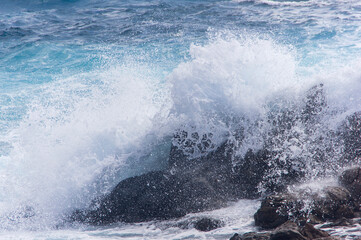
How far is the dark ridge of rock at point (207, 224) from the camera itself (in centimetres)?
363

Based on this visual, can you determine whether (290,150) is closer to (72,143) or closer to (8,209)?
(72,143)

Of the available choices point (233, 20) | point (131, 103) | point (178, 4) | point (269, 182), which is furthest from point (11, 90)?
point (178, 4)

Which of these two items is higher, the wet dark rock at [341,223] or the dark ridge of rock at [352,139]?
the dark ridge of rock at [352,139]

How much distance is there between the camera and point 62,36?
12344 millimetres

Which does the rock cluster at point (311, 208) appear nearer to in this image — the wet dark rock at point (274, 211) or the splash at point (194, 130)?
the wet dark rock at point (274, 211)

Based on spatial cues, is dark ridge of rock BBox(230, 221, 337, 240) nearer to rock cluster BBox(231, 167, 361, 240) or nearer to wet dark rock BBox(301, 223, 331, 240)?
wet dark rock BBox(301, 223, 331, 240)

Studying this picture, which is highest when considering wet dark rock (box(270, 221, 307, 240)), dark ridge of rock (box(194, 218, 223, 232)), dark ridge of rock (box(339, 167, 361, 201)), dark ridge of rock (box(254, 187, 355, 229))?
wet dark rock (box(270, 221, 307, 240))

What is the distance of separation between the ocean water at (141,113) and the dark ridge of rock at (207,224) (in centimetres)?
7

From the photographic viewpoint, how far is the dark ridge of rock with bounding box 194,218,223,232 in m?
3.63

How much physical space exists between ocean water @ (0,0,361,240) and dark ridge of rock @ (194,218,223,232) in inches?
2.8

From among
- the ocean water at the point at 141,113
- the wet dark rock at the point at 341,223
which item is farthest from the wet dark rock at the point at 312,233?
the wet dark rock at the point at 341,223

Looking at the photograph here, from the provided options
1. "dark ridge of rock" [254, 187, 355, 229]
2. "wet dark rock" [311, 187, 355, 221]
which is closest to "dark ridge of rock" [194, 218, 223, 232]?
"dark ridge of rock" [254, 187, 355, 229]

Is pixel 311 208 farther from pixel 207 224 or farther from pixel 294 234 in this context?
pixel 207 224

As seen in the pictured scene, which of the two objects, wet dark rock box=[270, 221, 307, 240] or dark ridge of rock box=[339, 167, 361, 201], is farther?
dark ridge of rock box=[339, 167, 361, 201]
